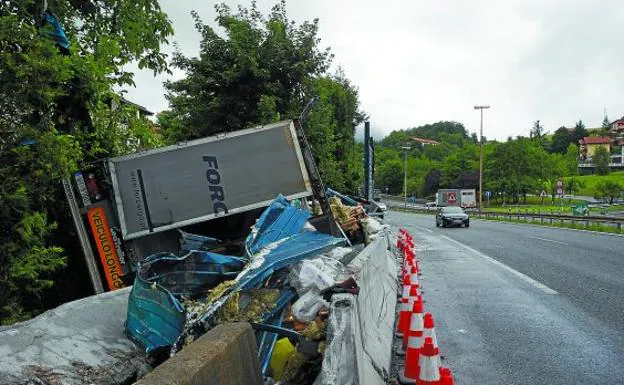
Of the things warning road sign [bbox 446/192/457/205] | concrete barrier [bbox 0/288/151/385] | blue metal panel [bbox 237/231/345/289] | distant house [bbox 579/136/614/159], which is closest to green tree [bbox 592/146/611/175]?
distant house [bbox 579/136/614/159]

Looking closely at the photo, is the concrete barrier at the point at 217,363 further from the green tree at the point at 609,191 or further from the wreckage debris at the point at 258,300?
the green tree at the point at 609,191

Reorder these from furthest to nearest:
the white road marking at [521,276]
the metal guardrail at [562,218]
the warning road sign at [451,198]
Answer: the warning road sign at [451,198] < the metal guardrail at [562,218] < the white road marking at [521,276]

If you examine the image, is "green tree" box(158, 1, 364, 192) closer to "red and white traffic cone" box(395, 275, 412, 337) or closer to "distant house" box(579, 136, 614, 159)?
"red and white traffic cone" box(395, 275, 412, 337)

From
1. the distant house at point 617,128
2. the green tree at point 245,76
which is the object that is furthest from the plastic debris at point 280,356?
the distant house at point 617,128

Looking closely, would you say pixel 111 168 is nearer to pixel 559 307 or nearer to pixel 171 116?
pixel 559 307

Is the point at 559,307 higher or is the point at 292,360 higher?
the point at 292,360

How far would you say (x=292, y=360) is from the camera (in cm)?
373

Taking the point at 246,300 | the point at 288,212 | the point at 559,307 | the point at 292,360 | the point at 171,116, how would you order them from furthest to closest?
the point at 171,116 < the point at 559,307 < the point at 288,212 < the point at 246,300 < the point at 292,360

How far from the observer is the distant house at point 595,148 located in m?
149

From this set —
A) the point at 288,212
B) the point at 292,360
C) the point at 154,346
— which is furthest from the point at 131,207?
the point at 292,360

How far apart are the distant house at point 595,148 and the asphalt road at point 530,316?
488 feet

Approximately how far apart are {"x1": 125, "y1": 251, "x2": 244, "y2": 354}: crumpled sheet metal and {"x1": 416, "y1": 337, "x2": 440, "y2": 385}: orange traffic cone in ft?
6.43

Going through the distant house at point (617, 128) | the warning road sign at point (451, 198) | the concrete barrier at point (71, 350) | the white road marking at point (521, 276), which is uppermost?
the concrete barrier at point (71, 350)

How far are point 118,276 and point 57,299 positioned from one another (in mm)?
1078
